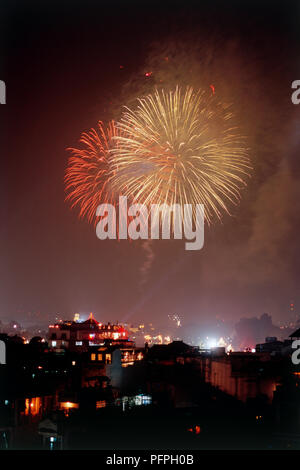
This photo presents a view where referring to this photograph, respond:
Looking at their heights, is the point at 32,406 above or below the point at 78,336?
above

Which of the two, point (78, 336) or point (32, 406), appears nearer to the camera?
point (32, 406)

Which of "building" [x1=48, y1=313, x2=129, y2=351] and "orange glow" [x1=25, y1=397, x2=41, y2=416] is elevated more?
"orange glow" [x1=25, y1=397, x2=41, y2=416]

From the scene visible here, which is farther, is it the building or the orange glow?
the building

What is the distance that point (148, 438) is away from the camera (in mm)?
16047

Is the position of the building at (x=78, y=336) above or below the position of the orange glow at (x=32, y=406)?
below

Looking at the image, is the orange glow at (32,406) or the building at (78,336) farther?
the building at (78,336)

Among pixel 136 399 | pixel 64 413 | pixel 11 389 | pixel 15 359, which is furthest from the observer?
pixel 15 359
